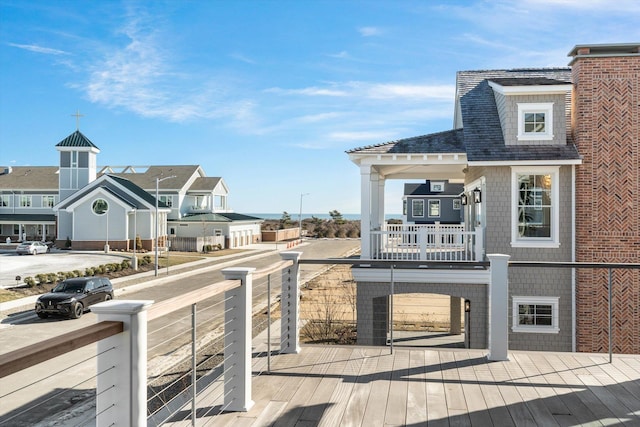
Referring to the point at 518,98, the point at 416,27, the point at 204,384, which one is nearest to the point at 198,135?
the point at 416,27

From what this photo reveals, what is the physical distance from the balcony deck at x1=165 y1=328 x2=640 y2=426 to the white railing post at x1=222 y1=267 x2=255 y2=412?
0.41ft

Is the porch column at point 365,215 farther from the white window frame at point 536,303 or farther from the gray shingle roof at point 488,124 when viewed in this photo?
the white window frame at point 536,303

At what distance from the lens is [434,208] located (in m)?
47.7

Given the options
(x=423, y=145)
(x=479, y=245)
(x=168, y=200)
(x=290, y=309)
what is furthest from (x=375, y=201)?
(x=168, y=200)

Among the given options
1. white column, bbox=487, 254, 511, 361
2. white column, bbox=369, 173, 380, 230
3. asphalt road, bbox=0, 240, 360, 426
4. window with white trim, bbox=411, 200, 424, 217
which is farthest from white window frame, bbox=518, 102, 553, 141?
window with white trim, bbox=411, 200, 424, 217

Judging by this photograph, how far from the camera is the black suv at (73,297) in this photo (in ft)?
54.9

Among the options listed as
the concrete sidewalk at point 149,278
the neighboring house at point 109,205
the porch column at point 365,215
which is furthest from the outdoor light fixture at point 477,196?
the neighboring house at point 109,205

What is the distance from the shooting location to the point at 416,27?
19531 millimetres

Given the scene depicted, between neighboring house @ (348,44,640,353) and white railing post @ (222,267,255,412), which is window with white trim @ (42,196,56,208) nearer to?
neighboring house @ (348,44,640,353)

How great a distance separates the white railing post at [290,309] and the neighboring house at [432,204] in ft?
139

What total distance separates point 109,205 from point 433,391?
38.2 meters

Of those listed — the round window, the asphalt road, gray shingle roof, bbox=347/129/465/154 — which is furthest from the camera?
the round window

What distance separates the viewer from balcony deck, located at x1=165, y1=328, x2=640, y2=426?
4.06 m

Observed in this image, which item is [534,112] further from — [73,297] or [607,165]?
[73,297]
